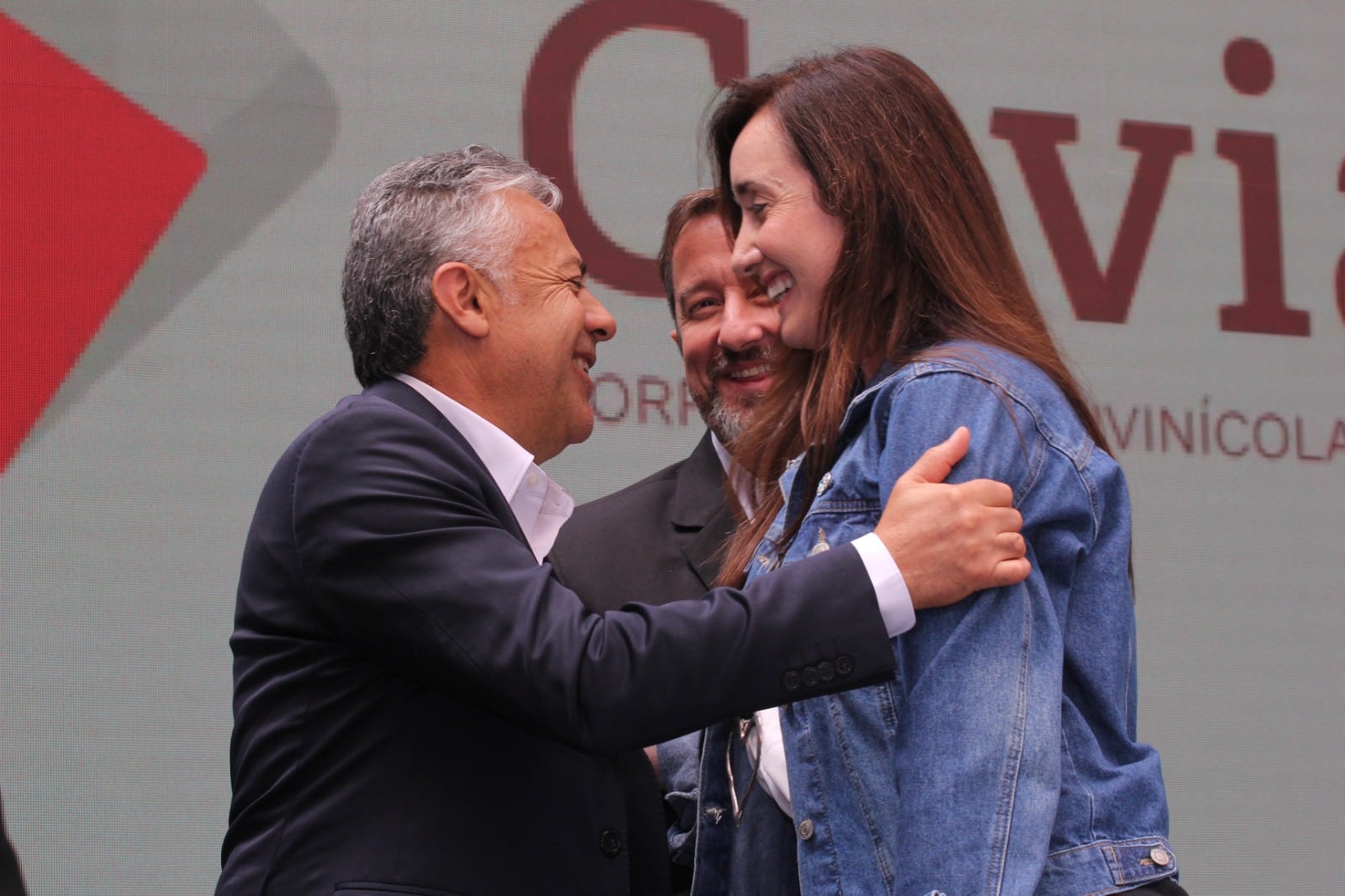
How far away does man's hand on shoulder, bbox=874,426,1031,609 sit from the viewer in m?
1.46

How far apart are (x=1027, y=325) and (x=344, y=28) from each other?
6.35 ft

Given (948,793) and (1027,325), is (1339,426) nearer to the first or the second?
(1027,325)

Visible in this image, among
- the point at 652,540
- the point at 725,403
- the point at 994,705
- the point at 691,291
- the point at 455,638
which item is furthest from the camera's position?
the point at 691,291

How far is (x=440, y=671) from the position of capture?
5.37 ft

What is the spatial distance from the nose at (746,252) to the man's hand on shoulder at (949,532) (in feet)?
1.21

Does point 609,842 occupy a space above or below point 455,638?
below

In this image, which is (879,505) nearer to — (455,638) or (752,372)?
(455,638)

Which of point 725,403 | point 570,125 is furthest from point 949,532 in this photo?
point 570,125

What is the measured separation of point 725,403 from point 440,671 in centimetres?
123

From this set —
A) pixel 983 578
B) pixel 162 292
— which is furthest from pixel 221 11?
pixel 983 578

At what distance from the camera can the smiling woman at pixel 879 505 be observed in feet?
4.64

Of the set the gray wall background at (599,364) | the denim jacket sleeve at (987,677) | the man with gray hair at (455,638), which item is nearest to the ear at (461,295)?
the man with gray hair at (455,638)

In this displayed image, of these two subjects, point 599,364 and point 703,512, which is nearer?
point 703,512

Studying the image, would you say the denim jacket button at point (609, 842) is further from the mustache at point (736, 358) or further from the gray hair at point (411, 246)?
the mustache at point (736, 358)
